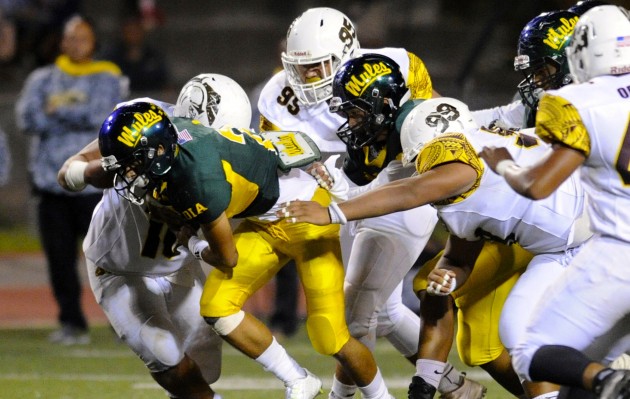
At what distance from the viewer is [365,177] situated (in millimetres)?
4977

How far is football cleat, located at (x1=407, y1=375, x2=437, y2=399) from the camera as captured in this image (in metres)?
4.54

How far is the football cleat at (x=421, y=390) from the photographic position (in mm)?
4535

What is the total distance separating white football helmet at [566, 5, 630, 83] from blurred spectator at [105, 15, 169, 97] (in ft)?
21.7

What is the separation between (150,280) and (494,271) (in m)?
1.41

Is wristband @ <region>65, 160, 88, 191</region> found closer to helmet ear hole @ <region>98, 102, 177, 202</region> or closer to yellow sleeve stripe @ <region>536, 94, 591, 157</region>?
helmet ear hole @ <region>98, 102, 177, 202</region>

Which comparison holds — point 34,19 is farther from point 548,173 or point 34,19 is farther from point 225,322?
point 548,173

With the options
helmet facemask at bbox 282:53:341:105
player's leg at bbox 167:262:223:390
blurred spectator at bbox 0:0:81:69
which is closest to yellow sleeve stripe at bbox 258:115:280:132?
helmet facemask at bbox 282:53:341:105

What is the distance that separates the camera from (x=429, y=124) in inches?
174

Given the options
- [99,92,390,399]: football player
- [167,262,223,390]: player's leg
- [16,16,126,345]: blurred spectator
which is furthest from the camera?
[16,16,126,345]: blurred spectator

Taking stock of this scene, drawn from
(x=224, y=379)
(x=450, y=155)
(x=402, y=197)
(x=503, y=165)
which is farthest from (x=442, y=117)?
(x=224, y=379)

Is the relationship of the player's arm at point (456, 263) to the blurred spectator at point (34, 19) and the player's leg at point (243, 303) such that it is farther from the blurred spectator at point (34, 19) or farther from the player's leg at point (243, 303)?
the blurred spectator at point (34, 19)

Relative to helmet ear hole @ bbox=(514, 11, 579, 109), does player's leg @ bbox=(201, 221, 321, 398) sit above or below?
below

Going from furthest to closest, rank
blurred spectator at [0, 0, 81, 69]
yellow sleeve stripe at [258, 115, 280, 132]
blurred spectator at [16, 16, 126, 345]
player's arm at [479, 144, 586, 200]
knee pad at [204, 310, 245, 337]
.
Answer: blurred spectator at [0, 0, 81, 69] → blurred spectator at [16, 16, 126, 345] → yellow sleeve stripe at [258, 115, 280, 132] → knee pad at [204, 310, 245, 337] → player's arm at [479, 144, 586, 200]

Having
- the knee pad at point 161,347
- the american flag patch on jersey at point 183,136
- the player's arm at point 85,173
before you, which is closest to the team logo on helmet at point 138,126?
the american flag patch on jersey at point 183,136
